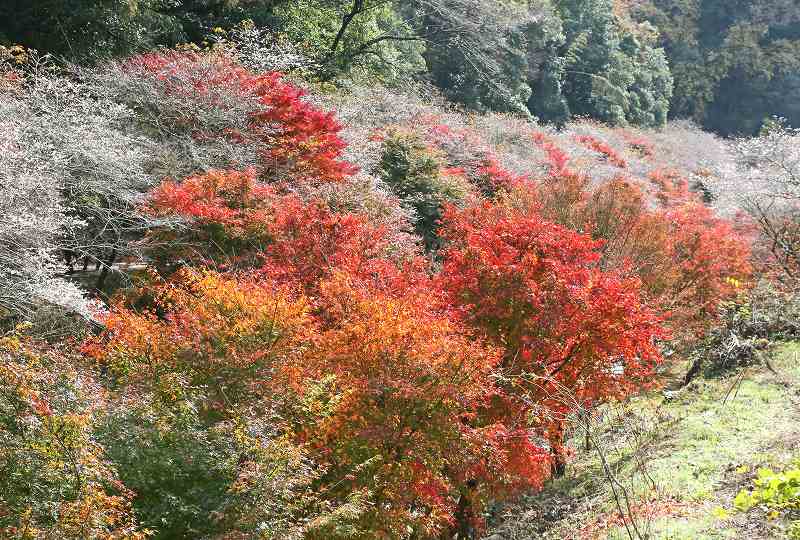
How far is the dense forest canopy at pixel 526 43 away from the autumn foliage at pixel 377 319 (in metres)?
2.88

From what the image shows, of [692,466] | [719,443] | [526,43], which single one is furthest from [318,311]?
[526,43]

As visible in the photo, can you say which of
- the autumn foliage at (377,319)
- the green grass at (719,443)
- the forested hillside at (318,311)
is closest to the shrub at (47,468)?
the forested hillside at (318,311)

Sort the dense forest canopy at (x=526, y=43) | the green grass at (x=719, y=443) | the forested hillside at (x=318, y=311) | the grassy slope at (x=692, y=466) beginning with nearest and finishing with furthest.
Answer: the forested hillside at (x=318, y=311)
the grassy slope at (x=692, y=466)
the green grass at (x=719, y=443)
the dense forest canopy at (x=526, y=43)

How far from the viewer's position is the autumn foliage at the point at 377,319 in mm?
9266

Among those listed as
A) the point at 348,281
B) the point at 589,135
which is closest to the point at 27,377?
the point at 348,281

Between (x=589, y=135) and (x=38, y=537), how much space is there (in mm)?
37769

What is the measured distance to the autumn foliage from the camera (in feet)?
30.4

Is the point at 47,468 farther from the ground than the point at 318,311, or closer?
farther from the ground

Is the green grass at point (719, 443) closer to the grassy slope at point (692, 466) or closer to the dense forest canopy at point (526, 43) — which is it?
the grassy slope at point (692, 466)

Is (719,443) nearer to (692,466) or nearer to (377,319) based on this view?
(692,466)

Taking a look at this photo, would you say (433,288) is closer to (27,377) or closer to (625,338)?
(625,338)

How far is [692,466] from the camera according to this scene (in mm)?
12008

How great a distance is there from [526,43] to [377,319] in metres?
33.9

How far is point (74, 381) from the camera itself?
6957 millimetres
